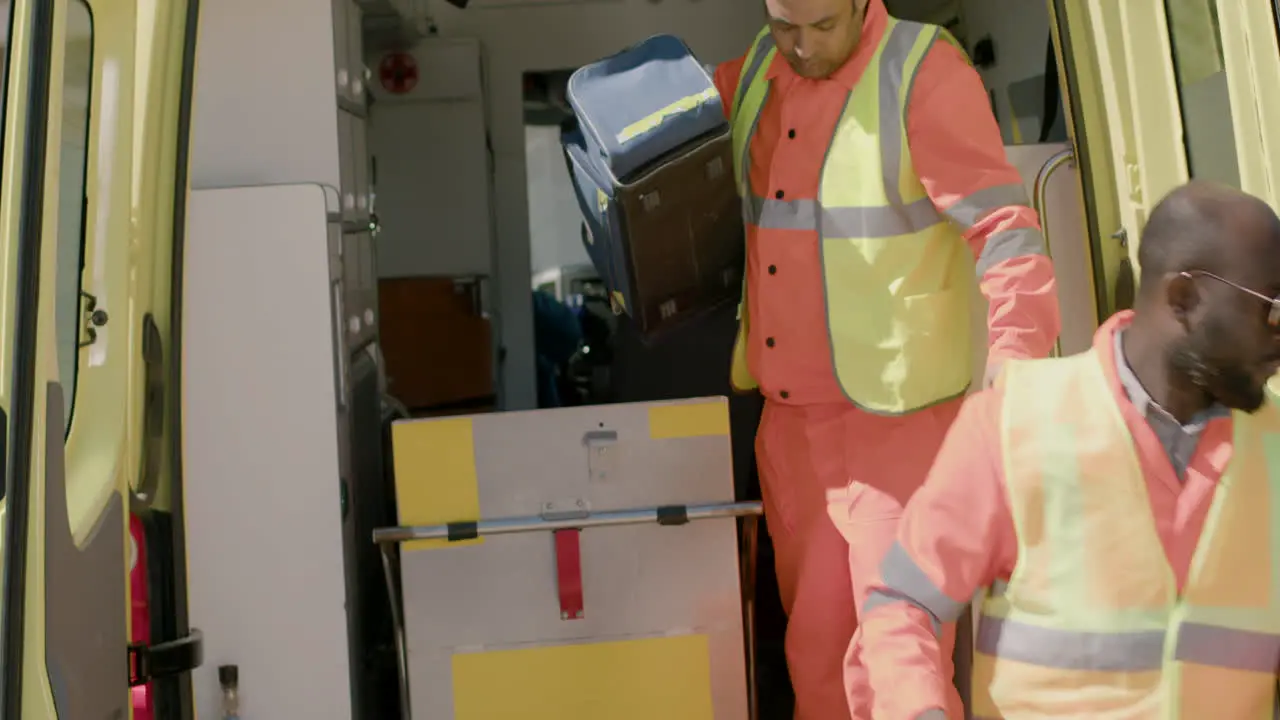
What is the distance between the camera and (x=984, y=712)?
69.2 inches

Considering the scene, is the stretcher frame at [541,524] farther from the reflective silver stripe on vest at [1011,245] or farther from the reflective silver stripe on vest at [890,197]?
the reflective silver stripe on vest at [1011,245]

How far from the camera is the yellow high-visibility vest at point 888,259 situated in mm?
2621

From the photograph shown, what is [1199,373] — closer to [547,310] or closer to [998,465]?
[998,465]

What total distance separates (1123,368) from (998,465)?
0.69 ft

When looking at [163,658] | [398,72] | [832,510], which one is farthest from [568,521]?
[398,72]

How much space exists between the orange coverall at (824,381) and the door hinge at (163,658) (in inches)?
50.7

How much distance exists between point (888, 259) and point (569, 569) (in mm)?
972

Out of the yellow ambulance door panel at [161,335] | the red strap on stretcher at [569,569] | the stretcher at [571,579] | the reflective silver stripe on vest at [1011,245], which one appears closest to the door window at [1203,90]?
the reflective silver stripe on vest at [1011,245]

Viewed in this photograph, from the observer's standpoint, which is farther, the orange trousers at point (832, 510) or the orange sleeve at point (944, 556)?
the orange trousers at point (832, 510)

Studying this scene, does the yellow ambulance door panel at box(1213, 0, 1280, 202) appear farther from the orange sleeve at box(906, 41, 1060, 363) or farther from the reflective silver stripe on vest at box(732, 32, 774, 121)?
the reflective silver stripe on vest at box(732, 32, 774, 121)

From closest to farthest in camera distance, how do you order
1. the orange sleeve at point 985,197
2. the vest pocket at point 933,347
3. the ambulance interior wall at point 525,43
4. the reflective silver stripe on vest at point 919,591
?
the reflective silver stripe on vest at point 919,591
the orange sleeve at point 985,197
the vest pocket at point 933,347
the ambulance interior wall at point 525,43

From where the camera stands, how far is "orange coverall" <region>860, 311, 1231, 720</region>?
1.62m

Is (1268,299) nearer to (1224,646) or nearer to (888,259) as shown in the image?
(1224,646)

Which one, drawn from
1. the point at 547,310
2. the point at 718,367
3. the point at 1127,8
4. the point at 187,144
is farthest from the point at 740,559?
the point at 547,310
